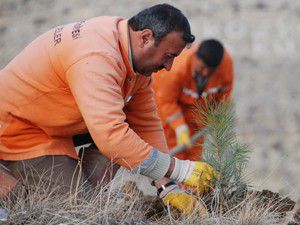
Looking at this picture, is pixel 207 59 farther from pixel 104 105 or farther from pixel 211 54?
pixel 104 105

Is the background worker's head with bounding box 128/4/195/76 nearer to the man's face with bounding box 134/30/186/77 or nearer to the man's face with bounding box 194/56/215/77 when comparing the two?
the man's face with bounding box 134/30/186/77

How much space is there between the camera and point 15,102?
13.6 ft

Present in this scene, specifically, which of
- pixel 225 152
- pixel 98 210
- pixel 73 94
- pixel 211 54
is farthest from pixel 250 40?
pixel 98 210

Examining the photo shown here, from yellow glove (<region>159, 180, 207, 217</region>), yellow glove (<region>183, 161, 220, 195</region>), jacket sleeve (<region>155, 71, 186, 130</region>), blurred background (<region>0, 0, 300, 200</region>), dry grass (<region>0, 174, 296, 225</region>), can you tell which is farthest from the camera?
blurred background (<region>0, 0, 300, 200</region>)

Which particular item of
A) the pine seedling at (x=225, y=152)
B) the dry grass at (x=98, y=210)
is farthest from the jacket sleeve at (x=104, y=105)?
the pine seedling at (x=225, y=152)

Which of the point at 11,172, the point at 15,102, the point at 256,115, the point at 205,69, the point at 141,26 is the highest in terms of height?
the point at 141,26

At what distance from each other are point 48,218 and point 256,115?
10.4 m

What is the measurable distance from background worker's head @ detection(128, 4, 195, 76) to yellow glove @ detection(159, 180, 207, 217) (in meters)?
0.73

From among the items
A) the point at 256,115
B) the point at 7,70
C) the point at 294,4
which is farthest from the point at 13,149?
the point at 294,4

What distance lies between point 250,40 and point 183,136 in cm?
876

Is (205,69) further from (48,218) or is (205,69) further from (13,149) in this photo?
(48,218)

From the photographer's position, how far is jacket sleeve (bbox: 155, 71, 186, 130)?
23.8ft

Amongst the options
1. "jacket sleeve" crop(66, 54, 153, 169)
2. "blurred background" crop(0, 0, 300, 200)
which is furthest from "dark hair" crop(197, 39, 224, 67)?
"blurred background" crop(0, 0, 300, 200)

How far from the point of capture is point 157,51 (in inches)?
159
